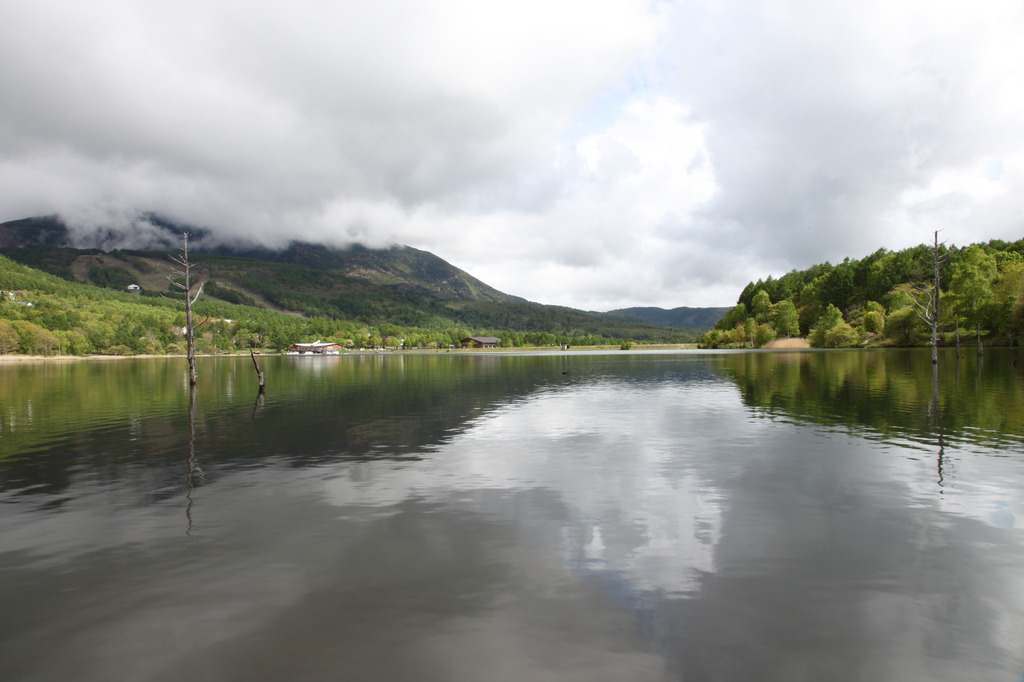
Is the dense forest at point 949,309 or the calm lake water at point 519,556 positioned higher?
the dense forest at point 949,309

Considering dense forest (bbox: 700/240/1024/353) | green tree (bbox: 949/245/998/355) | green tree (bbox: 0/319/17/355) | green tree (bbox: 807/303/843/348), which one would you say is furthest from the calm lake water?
green tree (bbox: 0/319/17/355)

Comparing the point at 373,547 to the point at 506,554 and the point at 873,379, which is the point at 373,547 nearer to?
the point at 506,554

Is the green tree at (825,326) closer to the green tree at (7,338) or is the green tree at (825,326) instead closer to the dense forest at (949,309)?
the dense forest at (949,309)

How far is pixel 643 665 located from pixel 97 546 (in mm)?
13780

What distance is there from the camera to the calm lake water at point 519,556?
329 inches

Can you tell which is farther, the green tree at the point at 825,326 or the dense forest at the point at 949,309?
the green tree at the point at 825,326

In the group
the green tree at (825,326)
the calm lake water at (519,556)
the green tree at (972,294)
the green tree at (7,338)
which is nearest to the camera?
the calm lake water at (519,556)

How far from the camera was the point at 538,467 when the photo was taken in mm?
21219

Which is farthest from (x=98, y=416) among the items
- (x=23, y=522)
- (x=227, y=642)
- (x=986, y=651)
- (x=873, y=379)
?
(x=873, y=379)

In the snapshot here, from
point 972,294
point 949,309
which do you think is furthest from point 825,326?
point 972,294

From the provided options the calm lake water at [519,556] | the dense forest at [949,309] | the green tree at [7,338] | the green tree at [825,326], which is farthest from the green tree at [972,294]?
the green tree at [7,338]

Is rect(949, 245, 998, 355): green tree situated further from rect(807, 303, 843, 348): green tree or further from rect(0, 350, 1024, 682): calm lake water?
rect(0, 350, 1024, 682): calm lake water

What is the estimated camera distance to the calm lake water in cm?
837

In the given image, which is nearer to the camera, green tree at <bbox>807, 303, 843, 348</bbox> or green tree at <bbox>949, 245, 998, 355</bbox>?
green tree at <bbox>949, 245, 998, 355</bbox>
